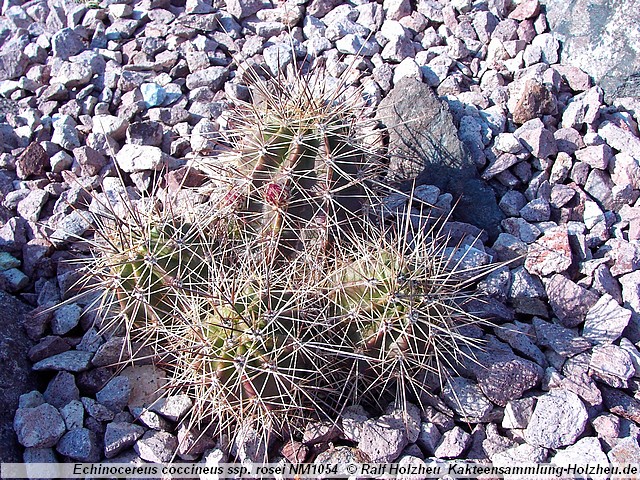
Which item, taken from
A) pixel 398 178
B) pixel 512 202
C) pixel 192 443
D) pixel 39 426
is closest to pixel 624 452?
pixel 512 202

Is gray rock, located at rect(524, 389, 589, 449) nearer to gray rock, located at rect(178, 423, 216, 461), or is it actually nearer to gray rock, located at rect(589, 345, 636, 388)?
gray rock, located at rect(589, 345, 636, 388)

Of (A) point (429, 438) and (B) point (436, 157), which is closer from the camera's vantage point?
(A) point (429, 438)

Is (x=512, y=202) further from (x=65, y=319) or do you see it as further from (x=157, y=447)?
(x=65, y=319)

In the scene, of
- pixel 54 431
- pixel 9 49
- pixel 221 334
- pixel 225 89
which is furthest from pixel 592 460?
pixel 9 49

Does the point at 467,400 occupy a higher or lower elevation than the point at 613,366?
lower

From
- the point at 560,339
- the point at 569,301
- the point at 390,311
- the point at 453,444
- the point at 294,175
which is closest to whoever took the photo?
the point at 390,311

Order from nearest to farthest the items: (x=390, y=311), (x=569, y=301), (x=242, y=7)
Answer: (x=390, y=311)
(x=569, y=301)
(x=242, y=7)

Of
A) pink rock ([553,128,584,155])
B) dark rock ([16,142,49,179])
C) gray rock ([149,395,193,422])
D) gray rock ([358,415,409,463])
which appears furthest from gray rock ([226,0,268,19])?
gray rock ([358,415,409,463])

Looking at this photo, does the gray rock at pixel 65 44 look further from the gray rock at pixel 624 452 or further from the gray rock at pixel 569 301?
the gray rock at pixel 624 452
